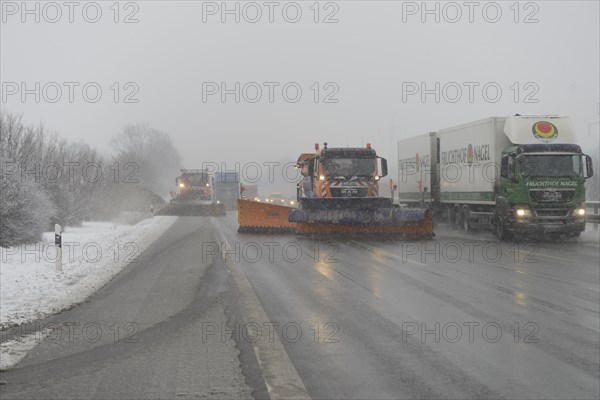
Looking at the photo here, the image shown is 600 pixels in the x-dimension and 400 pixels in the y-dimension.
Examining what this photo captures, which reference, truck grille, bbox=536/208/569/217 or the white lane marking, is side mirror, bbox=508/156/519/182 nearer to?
truck grille, bbox=536/208/569/217

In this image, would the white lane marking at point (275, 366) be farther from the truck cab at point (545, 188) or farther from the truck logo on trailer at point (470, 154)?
the truck logo on trailer at point (470, 154)

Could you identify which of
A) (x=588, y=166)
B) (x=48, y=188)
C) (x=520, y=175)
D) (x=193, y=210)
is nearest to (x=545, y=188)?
(x=520, y=175)

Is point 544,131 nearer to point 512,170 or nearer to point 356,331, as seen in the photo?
point 512,170

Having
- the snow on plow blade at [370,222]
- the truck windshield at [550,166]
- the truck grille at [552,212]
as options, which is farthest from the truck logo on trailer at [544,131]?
the snow on plow blade at [370,222]

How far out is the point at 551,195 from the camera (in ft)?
58.2

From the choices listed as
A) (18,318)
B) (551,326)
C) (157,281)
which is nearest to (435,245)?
(157,281)

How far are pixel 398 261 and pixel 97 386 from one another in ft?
29.3

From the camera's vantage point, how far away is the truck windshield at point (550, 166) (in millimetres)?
17766

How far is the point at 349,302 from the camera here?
313 inches

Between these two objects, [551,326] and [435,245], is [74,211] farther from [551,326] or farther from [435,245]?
[551,326]

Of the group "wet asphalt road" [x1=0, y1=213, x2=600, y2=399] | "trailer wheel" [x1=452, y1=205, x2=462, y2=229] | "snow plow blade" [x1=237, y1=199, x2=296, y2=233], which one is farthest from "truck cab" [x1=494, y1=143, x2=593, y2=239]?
"snow plow blade" [x1=237, y1=199, x2=296, y2=233]

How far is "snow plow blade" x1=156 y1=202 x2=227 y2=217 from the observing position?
128 feet

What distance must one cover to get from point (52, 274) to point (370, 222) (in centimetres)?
1028

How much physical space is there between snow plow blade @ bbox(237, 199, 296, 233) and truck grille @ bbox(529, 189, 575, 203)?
27.6 ft
